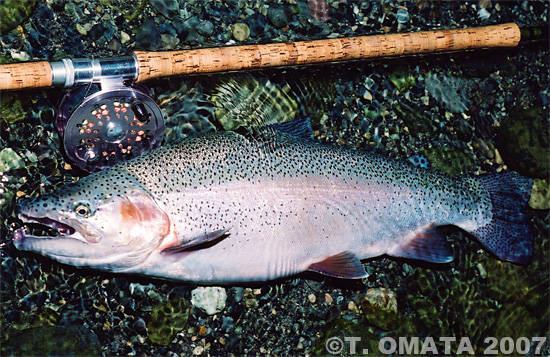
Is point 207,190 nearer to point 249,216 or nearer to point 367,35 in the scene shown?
point 249,216

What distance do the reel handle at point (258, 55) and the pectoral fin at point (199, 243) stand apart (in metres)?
0.76

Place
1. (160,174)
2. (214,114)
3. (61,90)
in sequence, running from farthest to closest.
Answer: (214,114)
(61,90)
(160,174)

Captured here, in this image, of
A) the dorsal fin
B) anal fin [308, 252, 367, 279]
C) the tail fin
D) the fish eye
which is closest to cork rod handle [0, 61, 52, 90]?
the fish eye

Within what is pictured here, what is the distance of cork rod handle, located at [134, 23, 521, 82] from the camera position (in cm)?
288

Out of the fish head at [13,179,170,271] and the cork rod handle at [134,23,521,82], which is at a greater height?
the cork rod handle at [134,23,521,82]

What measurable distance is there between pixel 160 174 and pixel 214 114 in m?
0.57

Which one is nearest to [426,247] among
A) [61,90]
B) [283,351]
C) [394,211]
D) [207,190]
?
[394,211]

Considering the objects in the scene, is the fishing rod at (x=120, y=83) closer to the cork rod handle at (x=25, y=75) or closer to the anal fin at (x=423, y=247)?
the cork rod handle at (x=25, y=75)

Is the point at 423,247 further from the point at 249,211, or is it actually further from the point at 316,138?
the point at 249,211

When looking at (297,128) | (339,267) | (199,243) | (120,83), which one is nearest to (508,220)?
(339,267)

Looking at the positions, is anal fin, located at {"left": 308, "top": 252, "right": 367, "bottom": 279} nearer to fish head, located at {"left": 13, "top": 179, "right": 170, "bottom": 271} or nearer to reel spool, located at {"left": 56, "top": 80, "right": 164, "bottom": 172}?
fish head, located at {"left": 13, "top": 179, "right": 170, "bottom": 271}

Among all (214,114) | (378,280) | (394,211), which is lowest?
(378,280)

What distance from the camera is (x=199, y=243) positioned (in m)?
2.63

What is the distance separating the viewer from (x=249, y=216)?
2732 mm
